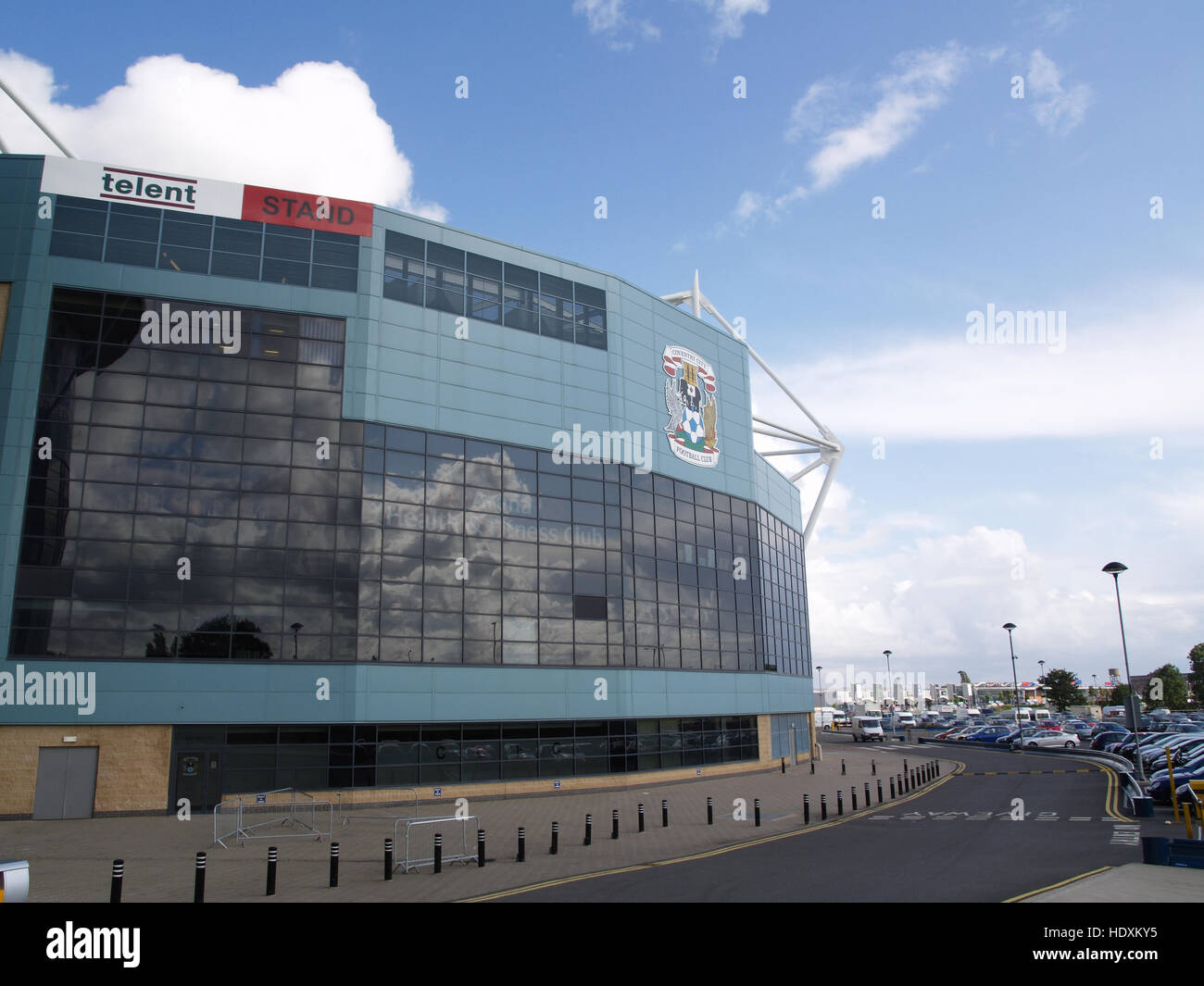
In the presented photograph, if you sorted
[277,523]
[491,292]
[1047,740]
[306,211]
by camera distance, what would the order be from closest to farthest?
[277,523], [306,211], [491,292], [1047,740]

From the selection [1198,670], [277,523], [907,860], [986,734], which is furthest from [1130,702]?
[1198,670]

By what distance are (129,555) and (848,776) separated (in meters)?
33.5

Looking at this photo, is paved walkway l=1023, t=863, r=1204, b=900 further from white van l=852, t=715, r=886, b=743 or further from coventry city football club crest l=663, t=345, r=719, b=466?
white van l=852, t=715, r=886, b=743

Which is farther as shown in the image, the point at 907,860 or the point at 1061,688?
the point at 1061,688

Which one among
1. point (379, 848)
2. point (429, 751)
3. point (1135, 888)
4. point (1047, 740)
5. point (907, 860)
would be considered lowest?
point (1047, 740)

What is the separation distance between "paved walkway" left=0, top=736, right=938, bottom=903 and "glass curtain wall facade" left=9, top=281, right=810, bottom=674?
6504 mm

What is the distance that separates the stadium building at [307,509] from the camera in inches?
1150

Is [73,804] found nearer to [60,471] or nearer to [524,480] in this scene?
[60,471]

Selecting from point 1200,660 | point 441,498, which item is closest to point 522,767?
point 441,498

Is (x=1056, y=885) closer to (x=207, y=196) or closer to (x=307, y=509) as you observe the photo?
(x=307, y=509)

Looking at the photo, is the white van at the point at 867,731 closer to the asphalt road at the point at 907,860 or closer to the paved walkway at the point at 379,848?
the paved walkway at the point at 379,848

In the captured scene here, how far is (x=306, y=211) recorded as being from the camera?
33875mm

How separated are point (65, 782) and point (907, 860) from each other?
26.6 meters

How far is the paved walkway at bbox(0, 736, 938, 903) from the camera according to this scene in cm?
1598
